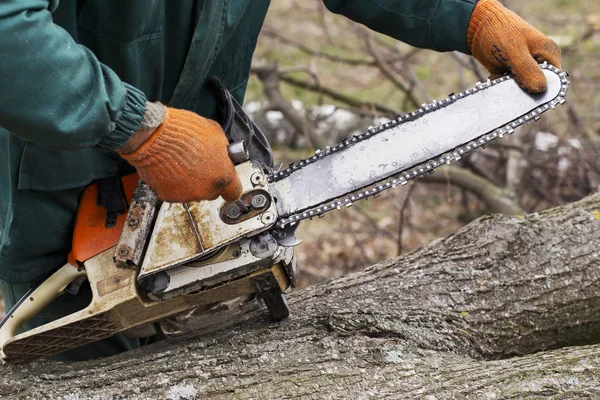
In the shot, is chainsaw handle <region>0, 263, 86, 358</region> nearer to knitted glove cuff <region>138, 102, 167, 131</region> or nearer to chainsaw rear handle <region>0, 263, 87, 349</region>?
chainsaw rear handle <region>0, 263, 87, 349</region>

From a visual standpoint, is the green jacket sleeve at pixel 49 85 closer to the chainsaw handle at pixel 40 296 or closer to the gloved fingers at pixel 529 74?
the chainsaw handle at pixel 40 296

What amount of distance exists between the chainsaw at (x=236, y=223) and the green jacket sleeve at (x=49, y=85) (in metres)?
0.36

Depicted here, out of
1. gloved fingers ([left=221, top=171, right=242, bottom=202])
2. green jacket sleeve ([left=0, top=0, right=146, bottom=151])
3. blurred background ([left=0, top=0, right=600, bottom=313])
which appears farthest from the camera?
blurred background ([left=0, top=0, right=600, bottom=313])

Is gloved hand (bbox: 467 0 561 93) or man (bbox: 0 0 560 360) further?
gloved hand (bbox: 467 0 561 93)

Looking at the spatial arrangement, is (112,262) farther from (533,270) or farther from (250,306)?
(533,270)

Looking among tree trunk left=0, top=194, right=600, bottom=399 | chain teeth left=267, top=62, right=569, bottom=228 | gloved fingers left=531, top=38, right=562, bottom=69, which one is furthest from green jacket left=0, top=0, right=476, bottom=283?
tree trunk left=0, top=194, right=600, bottom=399

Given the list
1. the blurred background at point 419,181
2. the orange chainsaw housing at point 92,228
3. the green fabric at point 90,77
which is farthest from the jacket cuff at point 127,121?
the blurred background at point 419,181

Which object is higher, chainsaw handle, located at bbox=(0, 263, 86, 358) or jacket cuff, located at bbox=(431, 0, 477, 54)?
jacket cuff, located at bbox=(431, 0, 477, 54)

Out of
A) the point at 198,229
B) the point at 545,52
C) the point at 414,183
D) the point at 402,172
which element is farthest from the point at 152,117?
the point at 414,183

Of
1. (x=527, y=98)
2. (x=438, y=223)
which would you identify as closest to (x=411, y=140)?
(x=527, y=98)

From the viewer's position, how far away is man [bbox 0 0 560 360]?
1.21 m

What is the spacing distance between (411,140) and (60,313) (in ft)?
3.61

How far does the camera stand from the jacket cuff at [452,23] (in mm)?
1886

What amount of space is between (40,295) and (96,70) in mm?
755
